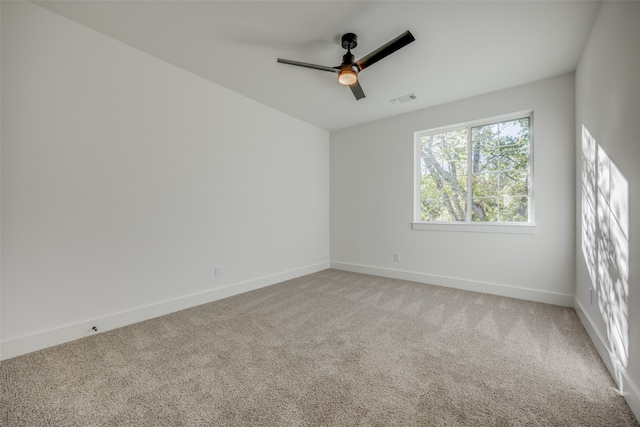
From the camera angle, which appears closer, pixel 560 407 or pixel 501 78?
pixel 560 407

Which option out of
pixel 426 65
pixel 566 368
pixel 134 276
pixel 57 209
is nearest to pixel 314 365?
pixel 566 368

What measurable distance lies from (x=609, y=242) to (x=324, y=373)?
208 centimetres

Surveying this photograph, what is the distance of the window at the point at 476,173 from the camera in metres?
3.26

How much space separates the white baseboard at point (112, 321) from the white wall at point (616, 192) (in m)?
3.34

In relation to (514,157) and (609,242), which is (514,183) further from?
(609,242)

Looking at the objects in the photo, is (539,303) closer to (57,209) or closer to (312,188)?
(312,188)

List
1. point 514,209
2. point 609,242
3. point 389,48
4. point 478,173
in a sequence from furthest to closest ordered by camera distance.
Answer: point 478,173, point 514,209, point 389,48, point 609,242

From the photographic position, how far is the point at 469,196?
11.9 ft

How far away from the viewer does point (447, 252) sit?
3691 millimetres

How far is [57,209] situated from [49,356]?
1.08m

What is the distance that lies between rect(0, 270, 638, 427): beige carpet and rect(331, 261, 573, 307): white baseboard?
207 mm

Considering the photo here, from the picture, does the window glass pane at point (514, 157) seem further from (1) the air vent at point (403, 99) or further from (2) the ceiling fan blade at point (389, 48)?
(2) the ceiling fan blade at point (389, 48)

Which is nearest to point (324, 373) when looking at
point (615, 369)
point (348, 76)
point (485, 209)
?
point (615, 369)

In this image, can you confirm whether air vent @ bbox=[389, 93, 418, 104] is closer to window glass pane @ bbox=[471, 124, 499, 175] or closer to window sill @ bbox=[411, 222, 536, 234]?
window glass pane @ bbox=[471, 124, 499, 175]
